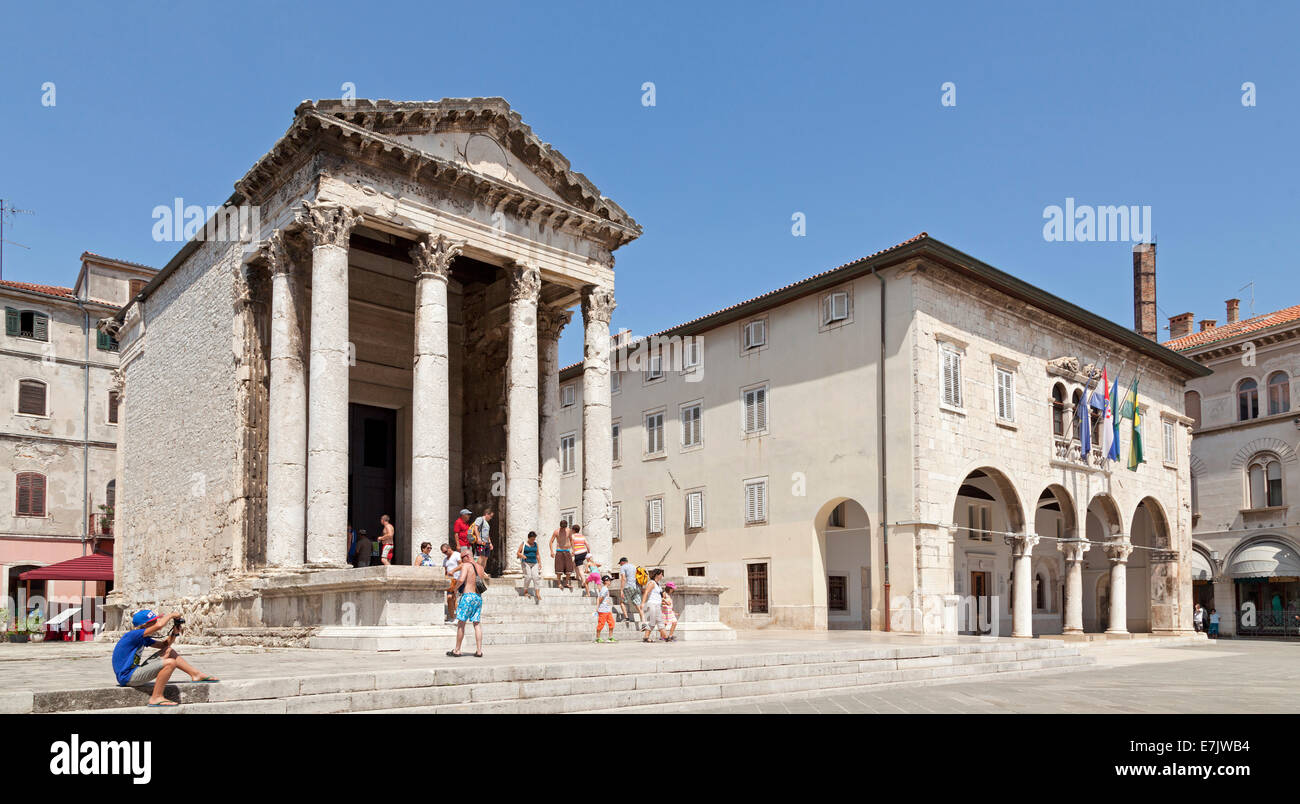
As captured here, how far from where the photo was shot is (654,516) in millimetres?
35094

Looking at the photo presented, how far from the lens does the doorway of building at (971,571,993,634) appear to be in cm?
3322

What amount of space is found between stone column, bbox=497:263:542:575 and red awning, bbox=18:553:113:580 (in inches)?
599

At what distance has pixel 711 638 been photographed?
1962cm

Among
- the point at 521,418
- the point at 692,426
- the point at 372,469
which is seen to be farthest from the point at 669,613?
the point at 692,426

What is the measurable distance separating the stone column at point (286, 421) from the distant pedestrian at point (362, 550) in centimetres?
374

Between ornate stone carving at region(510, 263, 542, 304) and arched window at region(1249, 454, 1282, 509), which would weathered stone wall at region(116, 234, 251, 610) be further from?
arched window at region(1249, 454, 1282, 509)

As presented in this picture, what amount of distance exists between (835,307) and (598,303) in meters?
8.96

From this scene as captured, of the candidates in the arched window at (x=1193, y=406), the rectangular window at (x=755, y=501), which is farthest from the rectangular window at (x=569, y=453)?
the arched window at (x=1193, y=406)

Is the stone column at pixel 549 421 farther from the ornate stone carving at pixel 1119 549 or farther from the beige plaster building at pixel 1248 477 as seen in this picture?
the beige plaster building at pixel 1248 477

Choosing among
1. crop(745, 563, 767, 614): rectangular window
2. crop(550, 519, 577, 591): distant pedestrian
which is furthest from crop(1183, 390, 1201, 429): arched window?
crop(550, 519, 577, 591): distant pedestrian

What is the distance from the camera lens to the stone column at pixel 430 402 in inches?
739

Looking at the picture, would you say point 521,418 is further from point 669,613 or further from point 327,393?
point 669,613

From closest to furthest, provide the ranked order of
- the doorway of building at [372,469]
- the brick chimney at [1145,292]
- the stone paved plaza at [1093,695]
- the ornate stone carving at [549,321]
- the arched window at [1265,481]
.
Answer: the stone paved plaza at [1093,695] → the doorway of building at [372,469] → the ornate stone carving at [549,321] → the arched window at [1265,481] → the brick chimney at [1145,292]
